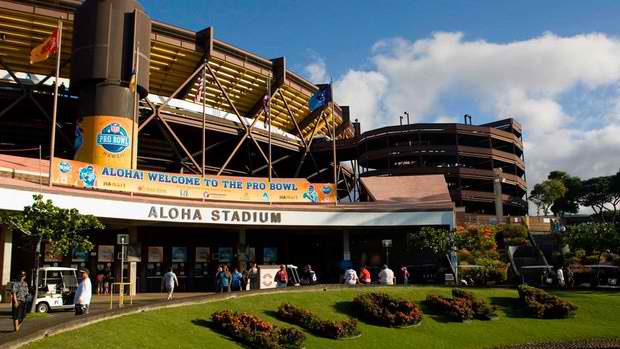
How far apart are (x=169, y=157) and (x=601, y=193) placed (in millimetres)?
81154

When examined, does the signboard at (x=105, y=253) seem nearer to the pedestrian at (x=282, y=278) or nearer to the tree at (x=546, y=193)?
the pedestrian at (x=282, y=278)

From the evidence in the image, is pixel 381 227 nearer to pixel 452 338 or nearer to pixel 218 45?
pixel 452 338

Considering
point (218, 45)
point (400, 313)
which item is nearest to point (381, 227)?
point (400, 313)

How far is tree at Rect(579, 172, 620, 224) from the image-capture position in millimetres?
104800

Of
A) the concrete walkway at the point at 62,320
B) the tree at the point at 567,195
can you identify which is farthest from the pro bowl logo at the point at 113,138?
the tree at the point at 567,195

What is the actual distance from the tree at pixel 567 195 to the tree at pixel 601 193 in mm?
1133


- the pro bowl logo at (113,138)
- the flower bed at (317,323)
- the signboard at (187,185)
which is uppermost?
the pro bowl logo at (113,138)

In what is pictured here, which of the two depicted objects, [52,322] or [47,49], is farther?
[47,49]

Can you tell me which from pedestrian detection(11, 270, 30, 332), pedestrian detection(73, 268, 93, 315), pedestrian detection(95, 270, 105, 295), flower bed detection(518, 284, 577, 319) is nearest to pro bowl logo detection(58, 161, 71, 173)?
pedestrian detection(95, 270, 105, 295)

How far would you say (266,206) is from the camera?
3941 centimetres

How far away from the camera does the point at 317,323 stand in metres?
22.2

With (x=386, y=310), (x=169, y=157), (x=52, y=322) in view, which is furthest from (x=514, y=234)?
(x=52, y=322)

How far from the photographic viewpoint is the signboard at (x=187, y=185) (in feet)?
109

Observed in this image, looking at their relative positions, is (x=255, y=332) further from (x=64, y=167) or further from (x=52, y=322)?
(x=64, y=167)
